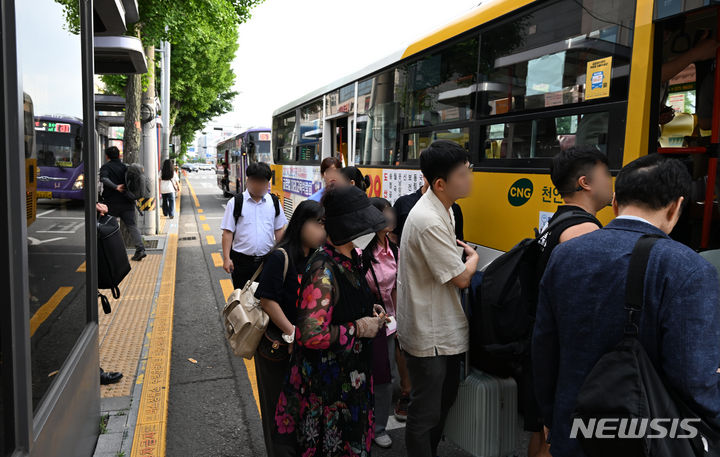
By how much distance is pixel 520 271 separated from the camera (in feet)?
8.23

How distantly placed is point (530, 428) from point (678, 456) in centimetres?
120

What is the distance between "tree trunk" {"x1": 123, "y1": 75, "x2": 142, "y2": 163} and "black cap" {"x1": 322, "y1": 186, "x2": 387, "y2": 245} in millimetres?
10237

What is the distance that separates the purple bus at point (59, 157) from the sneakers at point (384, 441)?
2388 mm

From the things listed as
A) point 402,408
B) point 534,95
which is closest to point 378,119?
point 534,95

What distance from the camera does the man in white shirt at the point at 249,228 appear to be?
4.85 metres

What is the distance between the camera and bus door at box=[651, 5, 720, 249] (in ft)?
10.7

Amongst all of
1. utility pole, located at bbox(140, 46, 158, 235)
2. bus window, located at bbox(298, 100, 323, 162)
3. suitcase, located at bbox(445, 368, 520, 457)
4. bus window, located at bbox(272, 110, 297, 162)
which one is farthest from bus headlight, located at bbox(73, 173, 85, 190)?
utility pole, located at bbox(140, 46, 158, 235)

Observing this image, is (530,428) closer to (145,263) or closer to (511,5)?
A: (511,5)

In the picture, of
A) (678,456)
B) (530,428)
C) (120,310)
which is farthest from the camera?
(120,310)

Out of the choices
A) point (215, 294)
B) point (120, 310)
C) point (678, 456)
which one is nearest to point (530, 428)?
point (678, 456)

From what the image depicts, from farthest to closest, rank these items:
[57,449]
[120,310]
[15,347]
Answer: [120,310] → [57,449] → [15,347]

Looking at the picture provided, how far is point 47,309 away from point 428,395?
1.80 metres

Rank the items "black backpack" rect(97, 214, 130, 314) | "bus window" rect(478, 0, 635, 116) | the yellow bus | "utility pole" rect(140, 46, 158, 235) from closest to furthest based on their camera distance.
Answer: the yellow bus, "bus window" rect(478, 0, 635, 116), "black backpack" rect(97, 214, 130, 314), "utility pole" rect(140, 46, 158, 235)

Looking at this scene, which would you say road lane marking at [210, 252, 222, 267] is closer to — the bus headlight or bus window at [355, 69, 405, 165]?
bus window at [355, 69, 405, 165]
